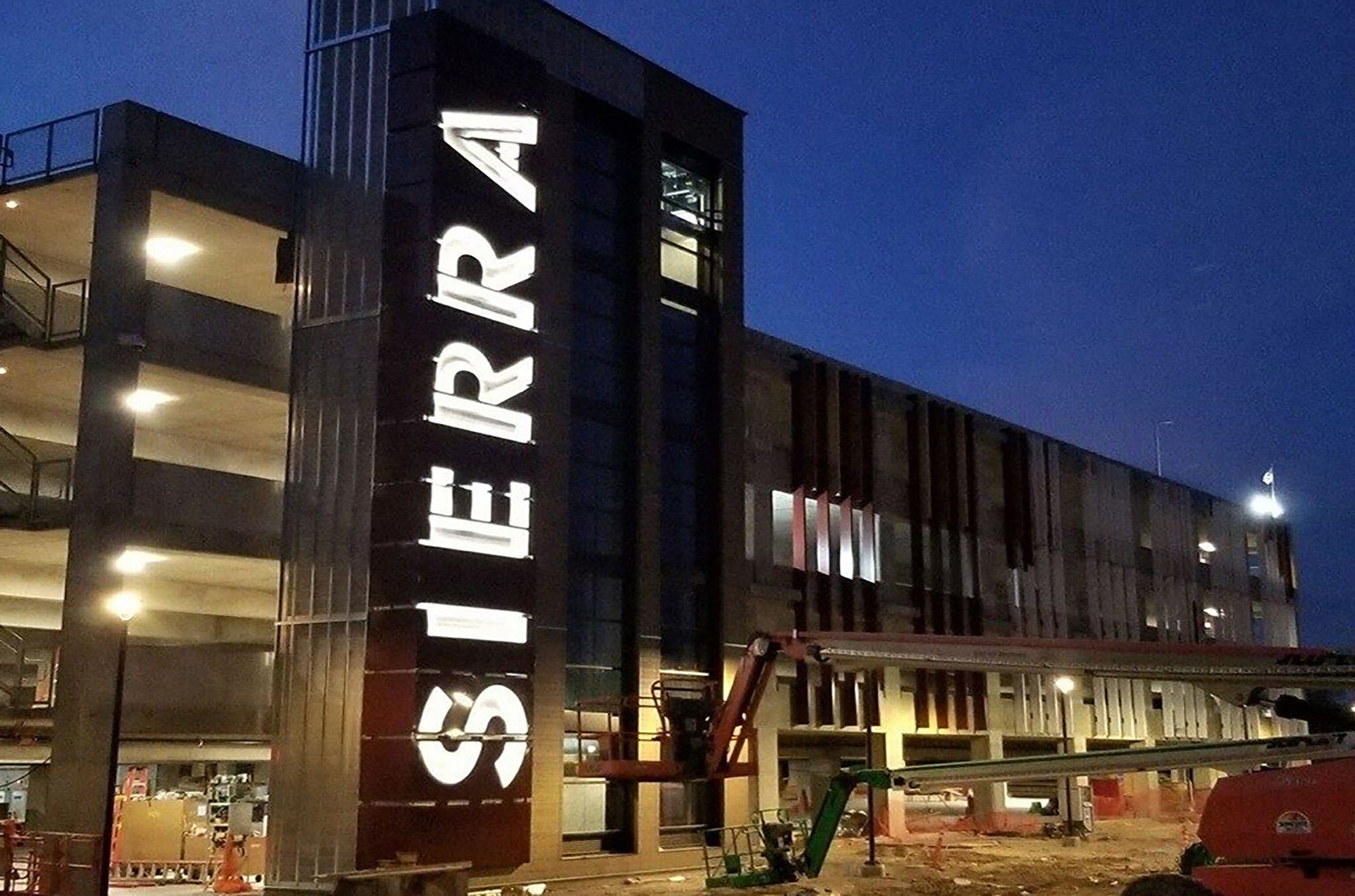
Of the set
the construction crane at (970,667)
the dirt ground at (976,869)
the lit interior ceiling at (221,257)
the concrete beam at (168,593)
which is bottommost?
the dirt ground at (976,869)

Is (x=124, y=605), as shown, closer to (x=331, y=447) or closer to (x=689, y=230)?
(x=331, y=447)

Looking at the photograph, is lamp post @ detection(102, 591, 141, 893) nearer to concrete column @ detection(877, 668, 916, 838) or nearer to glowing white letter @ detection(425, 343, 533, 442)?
glowing white letter @ detection(425, 343, 533, 442)

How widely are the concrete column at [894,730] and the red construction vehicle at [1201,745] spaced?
822 inches

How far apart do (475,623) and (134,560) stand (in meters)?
8.31

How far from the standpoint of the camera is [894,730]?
1829 inches

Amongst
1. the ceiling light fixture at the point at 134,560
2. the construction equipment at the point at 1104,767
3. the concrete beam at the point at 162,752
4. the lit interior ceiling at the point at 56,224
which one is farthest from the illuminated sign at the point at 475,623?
the lit interior ceiling at the point at 56,224

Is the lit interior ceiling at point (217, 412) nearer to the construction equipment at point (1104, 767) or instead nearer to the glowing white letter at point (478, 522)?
the glowing white letter at point (478, 522)

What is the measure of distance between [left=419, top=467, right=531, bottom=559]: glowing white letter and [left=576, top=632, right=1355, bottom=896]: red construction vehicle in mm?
5714

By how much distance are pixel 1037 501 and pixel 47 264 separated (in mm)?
35971

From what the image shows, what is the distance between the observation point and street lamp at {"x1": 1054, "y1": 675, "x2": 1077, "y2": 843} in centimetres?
4769

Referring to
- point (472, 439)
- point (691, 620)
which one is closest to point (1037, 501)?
point (691, 620)

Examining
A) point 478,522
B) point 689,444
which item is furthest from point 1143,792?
point 478,522

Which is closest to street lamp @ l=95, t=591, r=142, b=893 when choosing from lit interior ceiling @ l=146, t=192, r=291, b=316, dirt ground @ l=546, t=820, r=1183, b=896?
lit interior ceiling @ l=146, t=192, r=291, b=316

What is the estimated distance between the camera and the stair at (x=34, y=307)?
95.7 ft
